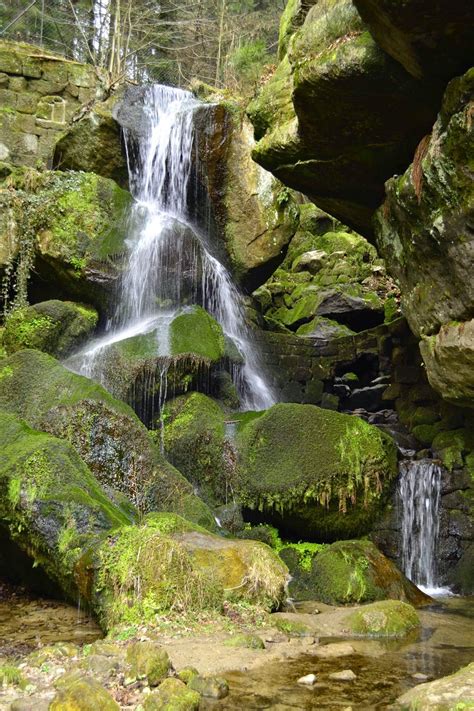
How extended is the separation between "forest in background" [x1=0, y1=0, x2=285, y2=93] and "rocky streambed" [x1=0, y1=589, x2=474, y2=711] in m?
16.8

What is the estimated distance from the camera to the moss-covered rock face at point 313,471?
29.3ft

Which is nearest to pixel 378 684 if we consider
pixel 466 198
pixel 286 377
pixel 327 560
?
pixel 327 560

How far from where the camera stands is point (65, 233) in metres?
12.0

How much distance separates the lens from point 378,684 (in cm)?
471

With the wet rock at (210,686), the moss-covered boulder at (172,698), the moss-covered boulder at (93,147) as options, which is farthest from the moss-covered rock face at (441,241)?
the moss-covered boulder at (93,147)

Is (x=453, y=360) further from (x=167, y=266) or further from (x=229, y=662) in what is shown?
(x=167, y=266)

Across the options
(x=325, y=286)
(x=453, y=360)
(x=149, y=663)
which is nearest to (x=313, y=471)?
(x=453, y=360)

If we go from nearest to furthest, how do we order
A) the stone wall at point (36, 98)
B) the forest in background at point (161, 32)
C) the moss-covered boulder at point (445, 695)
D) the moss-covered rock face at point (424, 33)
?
the moss-covered boulder at point (445, 695) → the moss-covered rock face at point (424, 33) → the stone wall at point (36, 98) → the forest in background at point (161, 32)

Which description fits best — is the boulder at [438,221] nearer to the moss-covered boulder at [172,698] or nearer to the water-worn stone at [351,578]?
the water-worn stone at [351,578]

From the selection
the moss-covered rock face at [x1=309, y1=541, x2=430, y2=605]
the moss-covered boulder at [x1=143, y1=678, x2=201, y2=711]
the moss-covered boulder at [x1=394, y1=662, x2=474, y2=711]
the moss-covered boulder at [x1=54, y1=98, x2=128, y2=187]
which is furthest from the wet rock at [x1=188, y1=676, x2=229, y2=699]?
the moss-covered boulder at [x1=54, y1=98, x2=128, y2=187]

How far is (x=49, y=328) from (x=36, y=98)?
7765 millimetres

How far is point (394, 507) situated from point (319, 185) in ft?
15.3

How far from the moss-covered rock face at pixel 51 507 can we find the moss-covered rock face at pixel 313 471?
2.49 meters

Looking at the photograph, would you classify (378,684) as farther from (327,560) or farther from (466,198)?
(466,198)
